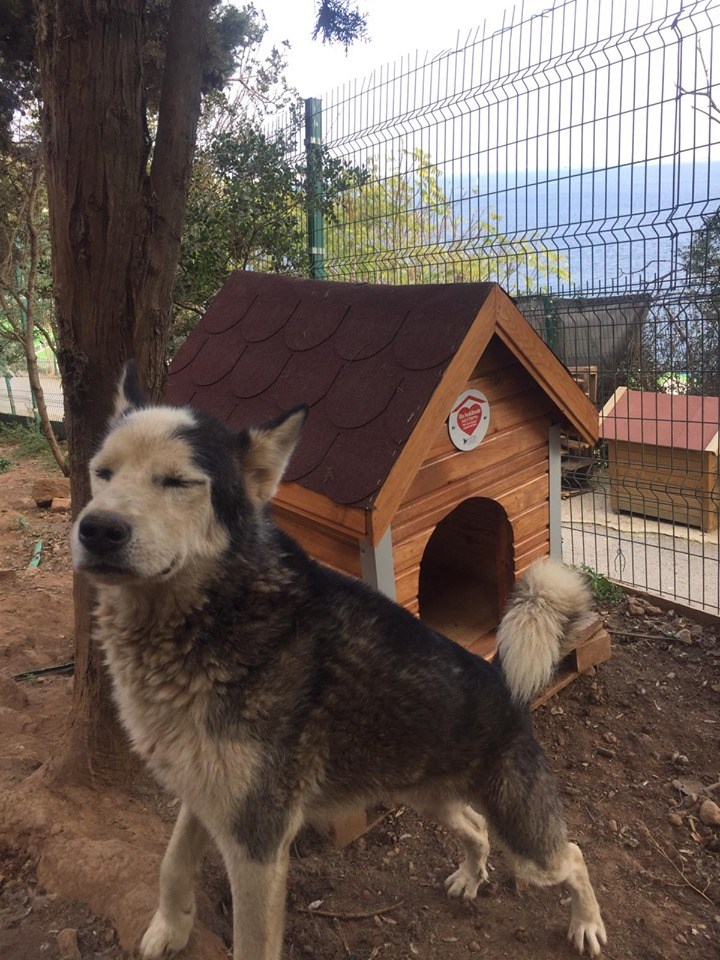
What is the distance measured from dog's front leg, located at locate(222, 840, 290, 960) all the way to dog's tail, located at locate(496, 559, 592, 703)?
98cm

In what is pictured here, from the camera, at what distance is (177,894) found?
2148 mm

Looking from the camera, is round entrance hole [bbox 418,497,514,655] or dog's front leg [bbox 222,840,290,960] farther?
round entrance hole [bbox 418,497,514,655]

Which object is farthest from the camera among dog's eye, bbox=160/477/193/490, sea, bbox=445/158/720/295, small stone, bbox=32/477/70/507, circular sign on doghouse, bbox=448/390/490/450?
small stone, bbox=32/477/70/507

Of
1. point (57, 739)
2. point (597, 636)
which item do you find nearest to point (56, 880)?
point (57, 739)

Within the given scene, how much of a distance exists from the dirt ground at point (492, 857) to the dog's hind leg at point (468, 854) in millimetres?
53

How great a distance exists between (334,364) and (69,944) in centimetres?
250

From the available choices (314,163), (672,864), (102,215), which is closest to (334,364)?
(102,215)

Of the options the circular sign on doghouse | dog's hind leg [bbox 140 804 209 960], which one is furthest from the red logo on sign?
dog's hind leg [bbox 140 804 209 960]

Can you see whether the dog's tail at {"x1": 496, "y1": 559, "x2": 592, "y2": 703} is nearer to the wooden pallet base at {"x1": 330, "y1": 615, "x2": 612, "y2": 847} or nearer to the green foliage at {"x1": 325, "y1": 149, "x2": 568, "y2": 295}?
the wooden pallet base at {"x1": 330, "y1": 615, "x2": 612, "y2": 847}

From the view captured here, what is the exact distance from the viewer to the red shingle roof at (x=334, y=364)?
286 centimetres

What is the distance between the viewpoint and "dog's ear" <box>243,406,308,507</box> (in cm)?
204

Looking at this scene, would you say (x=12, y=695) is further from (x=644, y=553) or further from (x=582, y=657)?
(x=644, y=553)

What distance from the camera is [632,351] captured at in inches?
195

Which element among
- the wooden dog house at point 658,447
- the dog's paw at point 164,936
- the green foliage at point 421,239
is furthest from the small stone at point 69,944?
the green foliage at point 421,239
